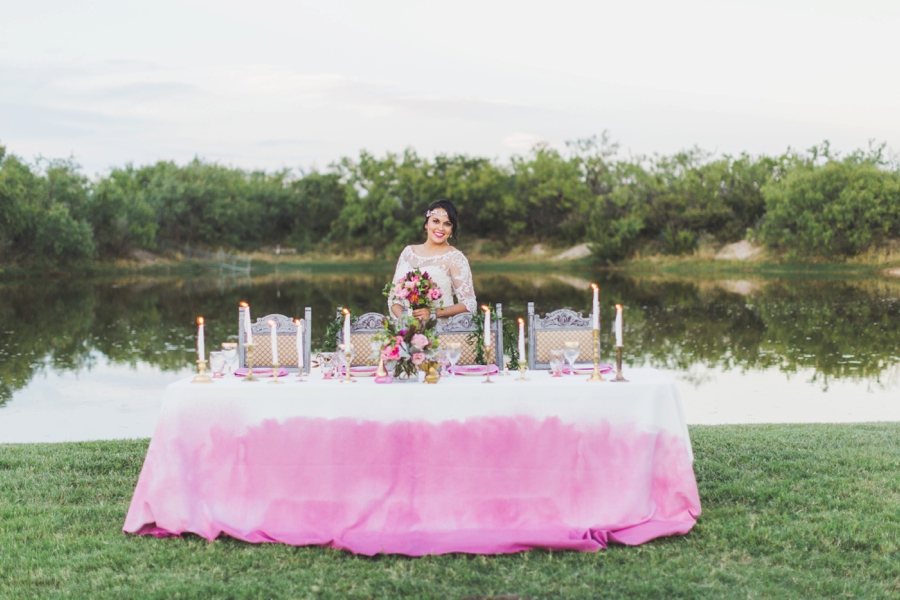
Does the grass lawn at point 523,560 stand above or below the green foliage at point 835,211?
below

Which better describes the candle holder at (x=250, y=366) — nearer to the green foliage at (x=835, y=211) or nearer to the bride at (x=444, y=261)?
the bride at (x=444, y=261)

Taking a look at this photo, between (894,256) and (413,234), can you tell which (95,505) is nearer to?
(894,256)

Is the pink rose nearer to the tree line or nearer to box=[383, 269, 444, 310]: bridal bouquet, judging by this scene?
box=[383, 269, 444, 310]: bridal bouquet

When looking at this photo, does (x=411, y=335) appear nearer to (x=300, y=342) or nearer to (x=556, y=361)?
(x=300, y=342)

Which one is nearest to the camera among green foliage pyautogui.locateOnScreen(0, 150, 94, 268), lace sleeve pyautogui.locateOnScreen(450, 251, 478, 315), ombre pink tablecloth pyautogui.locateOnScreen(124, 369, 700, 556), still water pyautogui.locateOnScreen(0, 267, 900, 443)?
ombre pink tablecloth pyautogui.locateOnScreen(124, 369, 700, 556)

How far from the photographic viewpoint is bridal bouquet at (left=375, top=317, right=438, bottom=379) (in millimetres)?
4551

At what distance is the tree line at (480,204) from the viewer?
36094 mm

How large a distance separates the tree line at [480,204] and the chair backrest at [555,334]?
3290 cm

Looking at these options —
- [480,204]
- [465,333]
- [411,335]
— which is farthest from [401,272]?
[480,204]

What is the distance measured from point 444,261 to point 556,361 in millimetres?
1236

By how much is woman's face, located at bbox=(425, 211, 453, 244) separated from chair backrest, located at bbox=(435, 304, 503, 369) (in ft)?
1.74

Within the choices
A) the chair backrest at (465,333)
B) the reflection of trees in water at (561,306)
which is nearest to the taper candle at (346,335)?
the chair backrest at (465,333)

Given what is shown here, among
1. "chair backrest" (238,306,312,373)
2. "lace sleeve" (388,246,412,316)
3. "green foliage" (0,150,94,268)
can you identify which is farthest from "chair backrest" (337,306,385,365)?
"green foliage" (0,150,94,268)

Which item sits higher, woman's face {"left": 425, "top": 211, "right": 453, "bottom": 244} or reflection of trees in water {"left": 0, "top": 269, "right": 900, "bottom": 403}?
woman's face {"left": 425, "top": 211, "right": 453, "bottom": 244}
